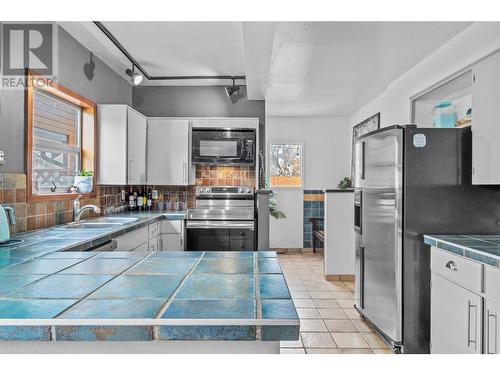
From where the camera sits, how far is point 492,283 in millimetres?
1552

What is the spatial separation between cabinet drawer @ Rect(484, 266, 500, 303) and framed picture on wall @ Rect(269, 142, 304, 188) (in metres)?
4.03

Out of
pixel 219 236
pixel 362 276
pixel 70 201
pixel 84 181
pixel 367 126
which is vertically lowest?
pixel 362 276

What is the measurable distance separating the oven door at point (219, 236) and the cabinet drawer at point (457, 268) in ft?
7.42

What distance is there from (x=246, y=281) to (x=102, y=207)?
3116 mm

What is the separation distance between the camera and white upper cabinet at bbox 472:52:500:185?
195 cm

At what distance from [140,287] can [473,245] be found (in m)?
1.77

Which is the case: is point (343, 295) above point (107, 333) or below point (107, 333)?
below

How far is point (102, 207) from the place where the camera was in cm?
372

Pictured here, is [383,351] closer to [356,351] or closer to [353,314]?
[356,351]

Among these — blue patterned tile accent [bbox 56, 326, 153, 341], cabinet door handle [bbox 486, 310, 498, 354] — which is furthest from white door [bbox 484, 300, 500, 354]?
blue patterned tile accent [bbox 56, 326, 153, 341]

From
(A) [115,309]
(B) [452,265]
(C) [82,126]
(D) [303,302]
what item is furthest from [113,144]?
(B) [452,265]

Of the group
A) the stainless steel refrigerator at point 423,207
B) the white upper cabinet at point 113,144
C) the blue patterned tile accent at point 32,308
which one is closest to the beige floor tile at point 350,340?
the stainless steel refrigerator at point 423,207

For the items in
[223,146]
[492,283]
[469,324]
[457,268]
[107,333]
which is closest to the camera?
[107,333]

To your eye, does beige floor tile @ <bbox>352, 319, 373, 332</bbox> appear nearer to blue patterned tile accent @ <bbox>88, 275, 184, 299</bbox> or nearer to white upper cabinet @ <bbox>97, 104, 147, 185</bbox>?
blue patterned tile accent @ <bbox>88, 275, 184, 299</bbox>
